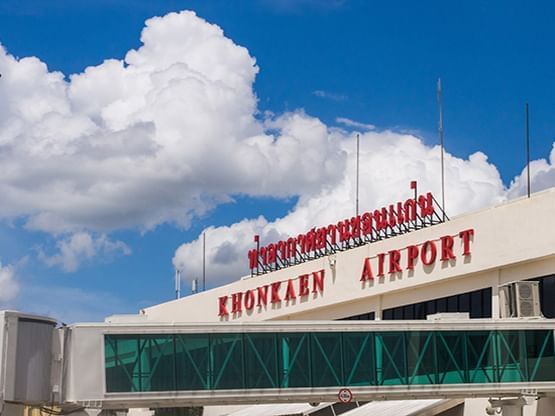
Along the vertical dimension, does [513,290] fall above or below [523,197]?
below

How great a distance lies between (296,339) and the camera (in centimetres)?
4362

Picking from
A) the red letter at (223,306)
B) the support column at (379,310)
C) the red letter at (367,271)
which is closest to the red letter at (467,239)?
the red letter at (367,271)

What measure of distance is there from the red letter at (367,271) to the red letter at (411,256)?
3.82 m

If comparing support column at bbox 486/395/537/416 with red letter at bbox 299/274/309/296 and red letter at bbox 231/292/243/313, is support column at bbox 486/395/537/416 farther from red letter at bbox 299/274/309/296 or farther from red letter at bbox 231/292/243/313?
red letter at bbox 231/292/243/313

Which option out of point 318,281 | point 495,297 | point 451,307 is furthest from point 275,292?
point 495,297

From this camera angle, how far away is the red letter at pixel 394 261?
61.0 meters

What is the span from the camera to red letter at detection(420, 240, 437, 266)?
5822cm

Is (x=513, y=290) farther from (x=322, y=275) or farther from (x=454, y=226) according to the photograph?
(x=322, y=275)

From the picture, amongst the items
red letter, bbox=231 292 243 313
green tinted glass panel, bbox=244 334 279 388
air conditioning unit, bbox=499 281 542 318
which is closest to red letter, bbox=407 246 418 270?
air conditioning unit, bbox=499 281 542 318

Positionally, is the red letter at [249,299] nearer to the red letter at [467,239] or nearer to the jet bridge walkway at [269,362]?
the red letter at [467,239]

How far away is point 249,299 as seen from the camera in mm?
77250

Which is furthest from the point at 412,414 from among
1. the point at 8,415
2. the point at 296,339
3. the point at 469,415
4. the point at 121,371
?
the point at 8,415

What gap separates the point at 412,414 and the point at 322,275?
708 inches

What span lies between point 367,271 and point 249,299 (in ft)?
50.6
